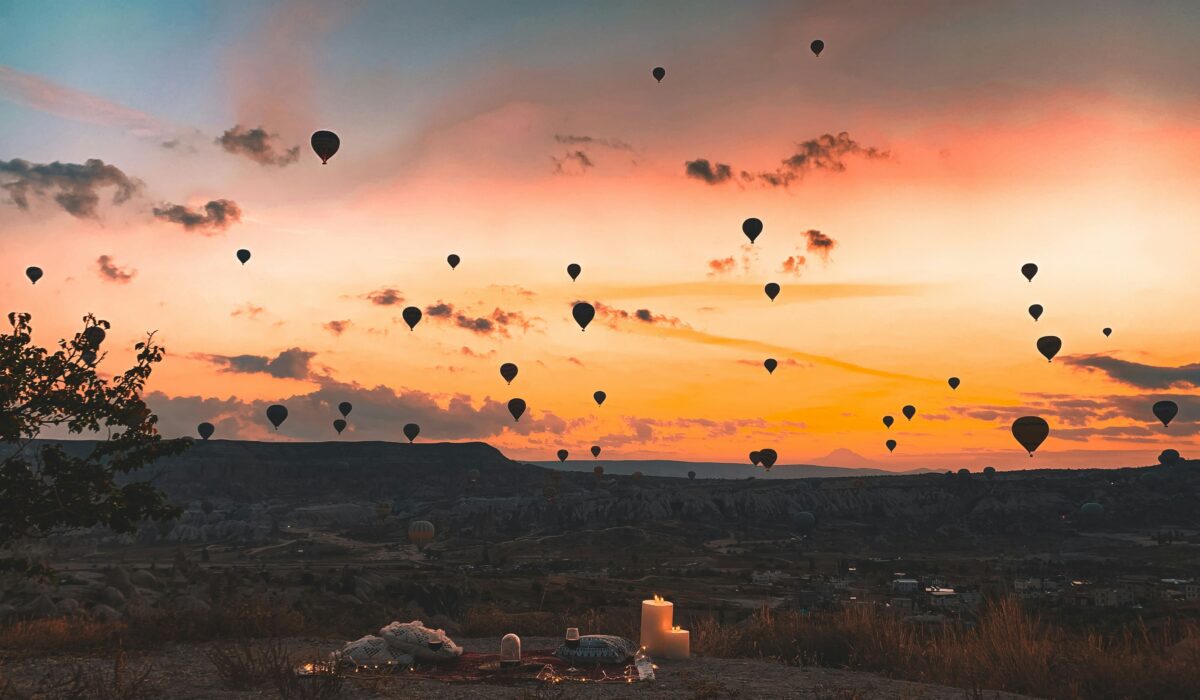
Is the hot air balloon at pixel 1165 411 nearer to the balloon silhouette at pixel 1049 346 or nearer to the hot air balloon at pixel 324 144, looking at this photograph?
the balloon silhouette at pixel 1049 346

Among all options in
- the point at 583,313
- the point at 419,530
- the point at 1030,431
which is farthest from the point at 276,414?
the point at 1030,431

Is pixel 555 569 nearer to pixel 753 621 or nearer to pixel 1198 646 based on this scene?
pixel 753 621

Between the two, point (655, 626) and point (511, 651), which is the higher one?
point (655, 626)

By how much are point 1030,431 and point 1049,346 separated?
16.0 meters

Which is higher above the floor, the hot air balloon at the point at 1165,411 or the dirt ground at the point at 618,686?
the hot air balloon at the point at 1165,411

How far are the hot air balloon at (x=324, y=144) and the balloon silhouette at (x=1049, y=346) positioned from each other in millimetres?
60859

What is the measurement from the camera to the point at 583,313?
72.0 meters

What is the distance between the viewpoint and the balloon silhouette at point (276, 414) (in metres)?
102

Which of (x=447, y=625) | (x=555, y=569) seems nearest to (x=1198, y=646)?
(x=447, y=625)

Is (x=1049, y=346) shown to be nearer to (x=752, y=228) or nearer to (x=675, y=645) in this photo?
(x=752, y=228)

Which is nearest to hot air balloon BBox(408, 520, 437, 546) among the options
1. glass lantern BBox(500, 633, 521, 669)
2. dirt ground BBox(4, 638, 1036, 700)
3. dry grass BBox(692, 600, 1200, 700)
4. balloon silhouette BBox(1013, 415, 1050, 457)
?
balloon silhouette BBox(1013, 415, 1050, 457)

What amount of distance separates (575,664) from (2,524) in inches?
413

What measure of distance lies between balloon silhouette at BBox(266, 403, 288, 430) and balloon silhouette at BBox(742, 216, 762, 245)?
63.3 meters

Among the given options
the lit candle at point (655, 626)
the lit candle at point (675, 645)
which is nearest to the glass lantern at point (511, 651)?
the lit candle at point (655, 626)
